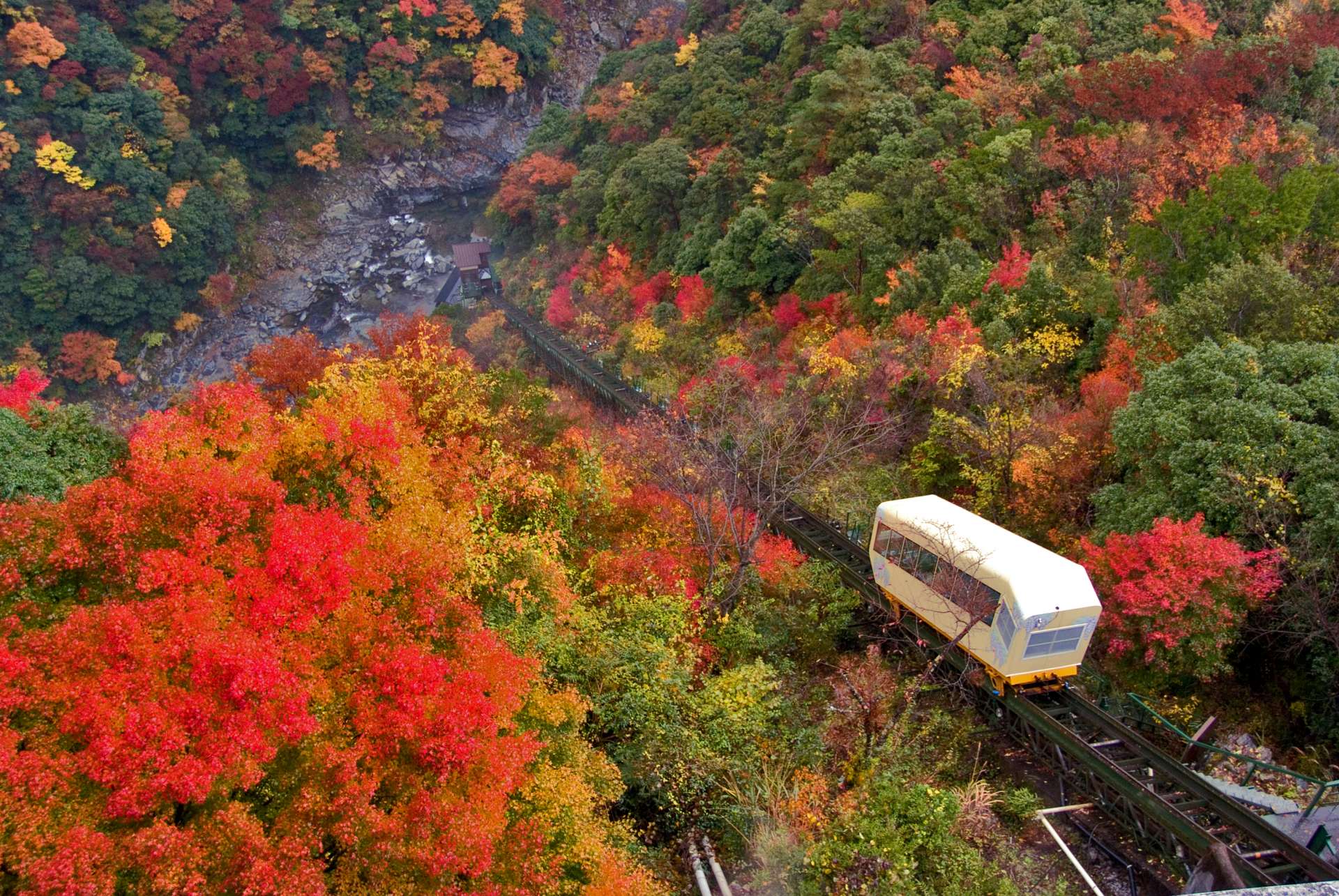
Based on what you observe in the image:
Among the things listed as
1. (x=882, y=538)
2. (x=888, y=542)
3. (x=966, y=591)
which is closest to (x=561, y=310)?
(x=882, y=538)

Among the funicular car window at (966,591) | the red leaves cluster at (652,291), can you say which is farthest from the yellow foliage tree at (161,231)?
the funicular car window at (966,591)

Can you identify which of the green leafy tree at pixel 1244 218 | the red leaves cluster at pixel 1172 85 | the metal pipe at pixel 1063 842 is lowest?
the metal pipe at pixel 1063 842

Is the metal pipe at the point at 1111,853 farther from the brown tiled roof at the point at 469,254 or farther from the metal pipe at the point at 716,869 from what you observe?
the brown tiled roof at the point at 469,254

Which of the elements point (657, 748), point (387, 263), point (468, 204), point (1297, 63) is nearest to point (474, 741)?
point (657, 748)

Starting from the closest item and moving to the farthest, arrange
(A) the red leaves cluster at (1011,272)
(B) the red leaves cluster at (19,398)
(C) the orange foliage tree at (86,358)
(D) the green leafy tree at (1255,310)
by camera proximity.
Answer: (B) the red leaves cluster at (19,398)
(D) the green leafy tree at (1255,310)
(A) the red leaves cluster at (1011,272)
(C) the orange foliage tree at (86,358)

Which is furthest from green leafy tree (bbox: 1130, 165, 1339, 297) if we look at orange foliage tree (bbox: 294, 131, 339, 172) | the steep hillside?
orange foliage tree (bbox: 294, 131, 339, 172)

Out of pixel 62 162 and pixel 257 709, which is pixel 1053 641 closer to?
pixel 257 709

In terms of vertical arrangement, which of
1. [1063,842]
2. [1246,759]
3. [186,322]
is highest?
[1246,759]
